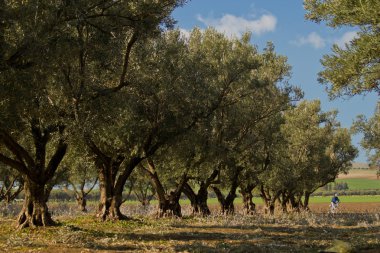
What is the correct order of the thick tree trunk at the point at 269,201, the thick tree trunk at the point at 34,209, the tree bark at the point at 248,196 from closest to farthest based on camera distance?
the thick tree trunk at the point at 34,209
the tree bark at the point at 248,196
the thick tree trunk at the point at 269,201

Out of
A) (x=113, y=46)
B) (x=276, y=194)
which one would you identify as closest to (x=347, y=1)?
(x=113, y=46)

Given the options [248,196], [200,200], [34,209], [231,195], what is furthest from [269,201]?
[34,209]

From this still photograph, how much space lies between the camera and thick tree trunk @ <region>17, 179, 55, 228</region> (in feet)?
94.2

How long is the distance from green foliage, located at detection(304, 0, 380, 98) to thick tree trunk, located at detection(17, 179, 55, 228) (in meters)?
19.3

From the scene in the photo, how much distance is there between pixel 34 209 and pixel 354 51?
21651 mm

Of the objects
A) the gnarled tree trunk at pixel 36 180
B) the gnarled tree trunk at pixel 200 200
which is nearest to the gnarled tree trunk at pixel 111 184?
the gnarled tree trunk at pixel 36 180

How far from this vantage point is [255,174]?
5809cm

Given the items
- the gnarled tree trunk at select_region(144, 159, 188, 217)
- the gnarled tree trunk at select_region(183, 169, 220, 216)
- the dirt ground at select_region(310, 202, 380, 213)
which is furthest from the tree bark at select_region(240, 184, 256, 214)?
the gnarled tree trunk at select_region(144, 159, 188, 217)

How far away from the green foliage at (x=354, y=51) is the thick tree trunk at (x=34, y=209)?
19.3m

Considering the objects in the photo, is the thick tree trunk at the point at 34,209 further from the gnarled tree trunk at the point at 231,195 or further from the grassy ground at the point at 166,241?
the gnarled tree trunk at the point at 231,195

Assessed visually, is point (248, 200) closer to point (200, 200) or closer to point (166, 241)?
point (200, 200)

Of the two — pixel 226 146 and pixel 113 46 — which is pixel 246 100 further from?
pixel 113 46

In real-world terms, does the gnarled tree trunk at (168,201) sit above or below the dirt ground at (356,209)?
above

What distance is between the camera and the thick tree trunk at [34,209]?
28.7 m
